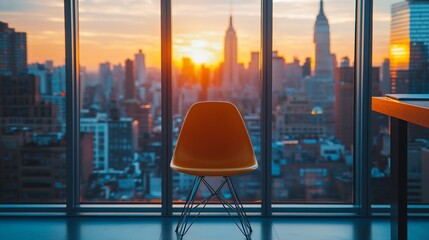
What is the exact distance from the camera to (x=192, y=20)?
14.9ft

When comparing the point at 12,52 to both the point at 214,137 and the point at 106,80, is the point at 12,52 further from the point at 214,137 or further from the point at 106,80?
the point at 214,137

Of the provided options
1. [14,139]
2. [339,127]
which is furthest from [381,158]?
[14,139]

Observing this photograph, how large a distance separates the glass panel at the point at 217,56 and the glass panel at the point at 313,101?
0.62 feet

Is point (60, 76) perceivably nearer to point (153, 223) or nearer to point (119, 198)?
point (119, 198)

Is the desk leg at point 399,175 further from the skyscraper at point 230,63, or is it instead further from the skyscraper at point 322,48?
the skyscraper at point 230,63

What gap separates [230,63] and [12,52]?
181 cm

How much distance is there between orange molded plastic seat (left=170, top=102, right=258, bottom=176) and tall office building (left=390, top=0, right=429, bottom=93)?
1.40 m

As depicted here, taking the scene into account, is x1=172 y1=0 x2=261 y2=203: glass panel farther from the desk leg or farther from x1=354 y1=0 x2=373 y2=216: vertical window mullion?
the desk leg

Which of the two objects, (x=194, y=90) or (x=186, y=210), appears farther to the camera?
(x=194, y=90)

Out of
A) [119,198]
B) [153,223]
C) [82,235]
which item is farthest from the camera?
[119,198]

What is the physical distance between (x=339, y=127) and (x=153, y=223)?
172cm

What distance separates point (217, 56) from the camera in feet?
15.1

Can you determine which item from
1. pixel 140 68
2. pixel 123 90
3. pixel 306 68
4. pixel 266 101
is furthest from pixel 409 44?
pixel 123 90

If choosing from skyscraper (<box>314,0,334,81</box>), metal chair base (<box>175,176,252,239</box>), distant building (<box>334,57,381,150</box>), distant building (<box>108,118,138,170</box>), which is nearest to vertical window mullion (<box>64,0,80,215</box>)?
distant building (<box>108,118,138,170</box>)
